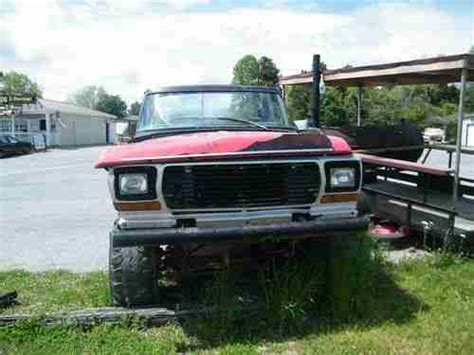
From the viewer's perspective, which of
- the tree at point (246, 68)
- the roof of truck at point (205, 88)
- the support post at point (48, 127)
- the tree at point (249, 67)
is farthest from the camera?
the tree at point (246, 68)

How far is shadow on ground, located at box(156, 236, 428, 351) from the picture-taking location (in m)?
4.42

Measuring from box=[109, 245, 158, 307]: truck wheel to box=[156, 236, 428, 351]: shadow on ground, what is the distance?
0.48m

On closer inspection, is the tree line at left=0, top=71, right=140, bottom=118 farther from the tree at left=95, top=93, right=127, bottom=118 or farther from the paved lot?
the paved lot

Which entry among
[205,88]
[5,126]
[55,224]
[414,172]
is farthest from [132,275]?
[5,126]

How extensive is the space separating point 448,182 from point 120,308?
19.3ft

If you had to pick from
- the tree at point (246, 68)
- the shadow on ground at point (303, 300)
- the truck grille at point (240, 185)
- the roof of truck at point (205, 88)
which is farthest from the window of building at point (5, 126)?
the truck grille at point (240, 185)

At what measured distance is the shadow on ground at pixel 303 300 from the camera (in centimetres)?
442

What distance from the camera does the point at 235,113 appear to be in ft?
19.6

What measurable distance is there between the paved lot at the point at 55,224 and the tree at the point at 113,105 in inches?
3205

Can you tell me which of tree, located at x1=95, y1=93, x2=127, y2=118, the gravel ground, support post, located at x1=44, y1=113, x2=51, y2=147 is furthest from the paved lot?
tree, located at x1=95, y1=93, x2=127, y2=118

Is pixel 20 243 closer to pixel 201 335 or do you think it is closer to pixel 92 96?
pixel 201 335

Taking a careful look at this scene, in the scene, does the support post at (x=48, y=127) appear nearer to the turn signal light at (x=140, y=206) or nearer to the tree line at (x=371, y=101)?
the tree line at (x=371, y=101)

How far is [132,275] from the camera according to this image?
461 centimetres

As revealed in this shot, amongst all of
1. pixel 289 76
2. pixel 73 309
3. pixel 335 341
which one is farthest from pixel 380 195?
pixel 73 309
